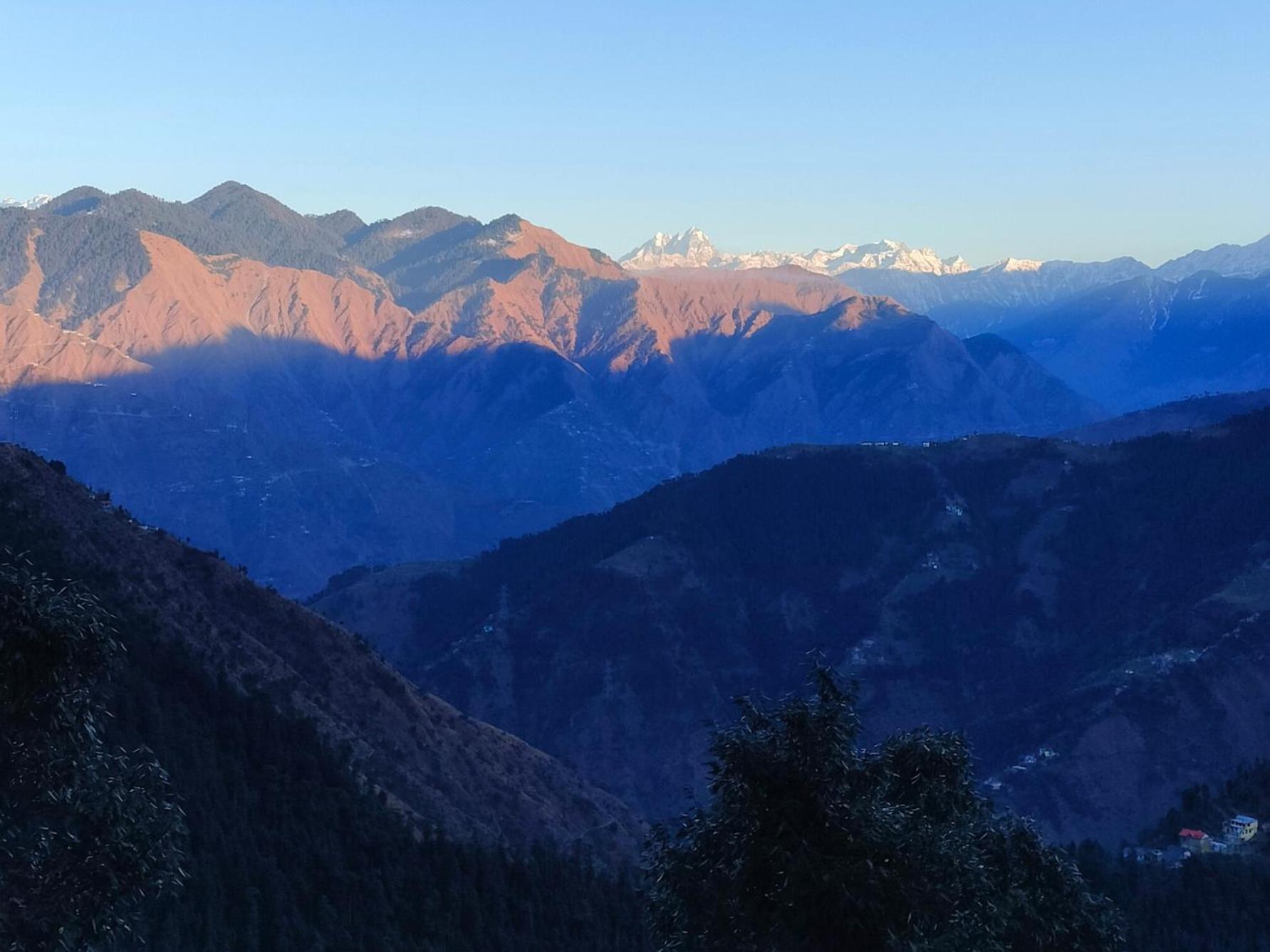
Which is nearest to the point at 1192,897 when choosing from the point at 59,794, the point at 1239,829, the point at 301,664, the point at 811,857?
the point at 1239,829

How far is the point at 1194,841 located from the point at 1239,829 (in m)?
3.64

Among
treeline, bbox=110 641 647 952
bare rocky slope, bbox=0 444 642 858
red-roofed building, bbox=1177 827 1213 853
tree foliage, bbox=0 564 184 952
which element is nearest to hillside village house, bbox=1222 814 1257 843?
red-roofed building, bbox=1177 827 1213 853

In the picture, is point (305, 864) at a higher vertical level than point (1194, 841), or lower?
higher

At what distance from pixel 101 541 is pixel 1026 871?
88.6m

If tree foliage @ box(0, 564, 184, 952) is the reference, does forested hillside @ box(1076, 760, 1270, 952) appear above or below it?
below

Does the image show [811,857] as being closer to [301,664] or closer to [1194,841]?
[301,664]

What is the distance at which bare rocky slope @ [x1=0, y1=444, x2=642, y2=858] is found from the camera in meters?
114

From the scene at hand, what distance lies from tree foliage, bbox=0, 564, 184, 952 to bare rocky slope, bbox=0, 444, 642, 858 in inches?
2786

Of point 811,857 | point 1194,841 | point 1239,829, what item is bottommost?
point 1194,841

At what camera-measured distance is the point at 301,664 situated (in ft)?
416

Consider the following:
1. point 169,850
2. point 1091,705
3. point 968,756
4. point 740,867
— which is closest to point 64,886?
point 169,850

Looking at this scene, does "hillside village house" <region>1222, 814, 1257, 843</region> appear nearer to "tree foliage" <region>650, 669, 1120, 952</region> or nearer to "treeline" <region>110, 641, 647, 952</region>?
"treeline" <region>110, 641, 647, 952</region>

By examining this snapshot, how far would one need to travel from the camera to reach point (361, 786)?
10981 centimetres

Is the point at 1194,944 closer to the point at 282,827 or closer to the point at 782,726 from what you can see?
the point at 282,827
